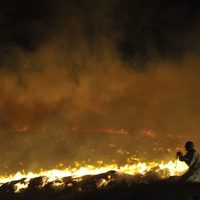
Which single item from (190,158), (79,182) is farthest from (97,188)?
(190,158)

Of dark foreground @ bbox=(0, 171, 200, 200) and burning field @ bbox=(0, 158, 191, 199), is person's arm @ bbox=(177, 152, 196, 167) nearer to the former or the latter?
dark foreground @ bbox=(0, 171, 200, 200)

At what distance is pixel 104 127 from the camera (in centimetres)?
3519

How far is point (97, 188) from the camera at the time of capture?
21453 mm

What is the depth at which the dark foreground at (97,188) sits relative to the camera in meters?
17.8

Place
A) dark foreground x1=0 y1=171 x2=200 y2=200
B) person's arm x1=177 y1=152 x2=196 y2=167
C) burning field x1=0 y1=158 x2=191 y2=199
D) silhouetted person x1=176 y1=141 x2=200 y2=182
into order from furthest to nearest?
burning field x1=0 y1=158 x2=191 y2=199 → person's arm x1=177 y1=152 x2=196 y2=167 → silhouetted person x1=176 y1=141 x2=200 y2=182 → dark foreground x1=0 y1=171 x2=200 y2=200

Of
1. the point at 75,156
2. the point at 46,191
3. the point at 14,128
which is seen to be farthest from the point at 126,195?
the point at 14,128

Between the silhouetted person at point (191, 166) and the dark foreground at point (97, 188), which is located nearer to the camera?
the dark foreground at point (97, 188)

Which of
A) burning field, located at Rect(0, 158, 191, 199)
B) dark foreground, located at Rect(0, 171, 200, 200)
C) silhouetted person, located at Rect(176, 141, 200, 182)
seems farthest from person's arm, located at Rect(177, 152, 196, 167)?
burning field, located at Rect(0, 158, 191, 199)

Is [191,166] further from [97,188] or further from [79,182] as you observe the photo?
[79,182]

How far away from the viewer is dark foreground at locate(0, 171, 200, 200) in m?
17.8

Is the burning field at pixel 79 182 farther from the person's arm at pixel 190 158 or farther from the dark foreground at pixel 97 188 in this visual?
the person's arm at pixel 190 158

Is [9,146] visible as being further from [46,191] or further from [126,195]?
[126,195]

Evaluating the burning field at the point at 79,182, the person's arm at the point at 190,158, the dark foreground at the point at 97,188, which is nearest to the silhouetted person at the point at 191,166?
the person's arm at the point at 190,158

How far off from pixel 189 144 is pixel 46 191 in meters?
8.42
